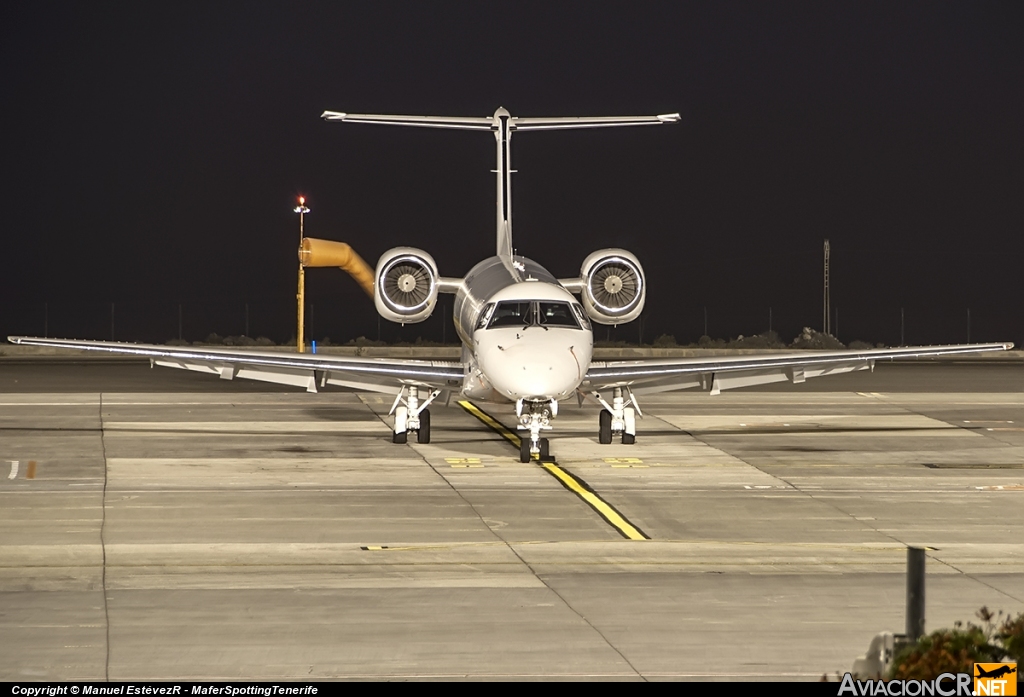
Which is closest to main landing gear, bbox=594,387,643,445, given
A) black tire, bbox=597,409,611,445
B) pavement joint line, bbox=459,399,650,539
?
black tire, bbox=597,409,611,445

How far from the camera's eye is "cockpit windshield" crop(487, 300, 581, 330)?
79.6ft

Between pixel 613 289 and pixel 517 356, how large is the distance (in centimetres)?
629

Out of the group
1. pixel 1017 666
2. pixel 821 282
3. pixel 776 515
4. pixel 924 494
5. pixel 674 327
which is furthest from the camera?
pixel 821 282

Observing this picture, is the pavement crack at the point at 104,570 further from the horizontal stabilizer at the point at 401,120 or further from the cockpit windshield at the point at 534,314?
the horizontal stabilizer at the point at 401,120

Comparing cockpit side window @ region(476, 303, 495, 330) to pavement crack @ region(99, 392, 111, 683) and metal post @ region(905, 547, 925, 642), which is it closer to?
pavement crack @ region(99, 392, 111, 683)

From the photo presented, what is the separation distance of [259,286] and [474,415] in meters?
83.4

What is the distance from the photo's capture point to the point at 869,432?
2820cm

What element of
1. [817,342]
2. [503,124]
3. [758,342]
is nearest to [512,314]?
[503,124]

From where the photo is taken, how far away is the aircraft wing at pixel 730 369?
26453mm

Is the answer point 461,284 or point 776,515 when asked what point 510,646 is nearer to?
point 776,515

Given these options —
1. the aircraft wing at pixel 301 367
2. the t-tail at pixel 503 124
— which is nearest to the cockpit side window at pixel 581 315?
the aircraft wing at pixel 301 367

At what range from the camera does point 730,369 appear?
26.8m

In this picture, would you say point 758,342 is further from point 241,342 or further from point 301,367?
point 301,367

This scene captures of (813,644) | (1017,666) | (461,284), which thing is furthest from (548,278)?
(1017,666)
